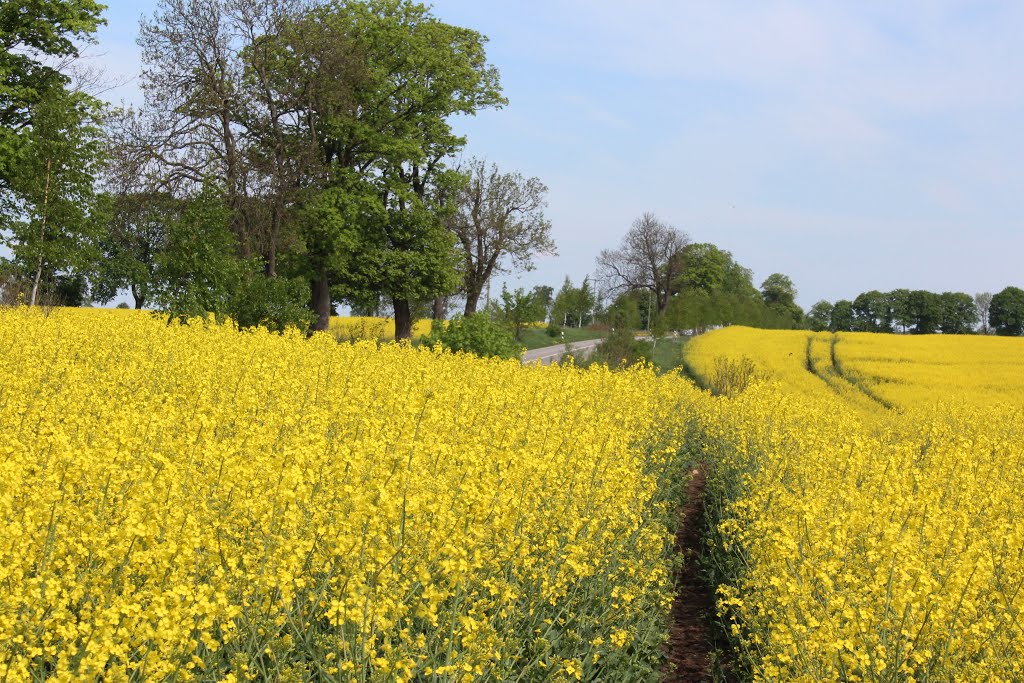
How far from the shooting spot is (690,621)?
8828 millimetres

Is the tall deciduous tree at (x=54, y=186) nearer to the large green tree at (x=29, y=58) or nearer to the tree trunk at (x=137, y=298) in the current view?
the large green tree at (x=29, y=58)

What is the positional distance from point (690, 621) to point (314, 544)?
5.52m

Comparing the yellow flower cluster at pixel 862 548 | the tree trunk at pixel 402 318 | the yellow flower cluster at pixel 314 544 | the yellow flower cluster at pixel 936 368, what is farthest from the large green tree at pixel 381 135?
the yellow flower cluster at pixel 314 544

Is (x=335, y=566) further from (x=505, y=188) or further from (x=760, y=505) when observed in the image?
(x=505, y=188)

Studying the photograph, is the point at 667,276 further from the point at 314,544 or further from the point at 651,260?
the point at 314,544

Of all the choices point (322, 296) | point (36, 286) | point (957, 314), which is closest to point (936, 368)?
point (322, 296)

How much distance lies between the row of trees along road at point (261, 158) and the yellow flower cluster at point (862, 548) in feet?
49.9

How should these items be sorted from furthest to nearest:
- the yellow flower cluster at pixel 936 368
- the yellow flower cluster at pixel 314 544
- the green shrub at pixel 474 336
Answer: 1. the yellow flower cluster at pixel 936 368
2. the green shrub at pixel 474 336
3. the yellow flower cluster at pixel 314 544

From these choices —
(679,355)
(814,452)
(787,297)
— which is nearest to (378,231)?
(679,355)

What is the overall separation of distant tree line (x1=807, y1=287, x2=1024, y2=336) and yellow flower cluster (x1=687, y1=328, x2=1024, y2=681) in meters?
103

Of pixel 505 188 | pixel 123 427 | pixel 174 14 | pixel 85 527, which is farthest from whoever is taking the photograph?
pixel 505 188

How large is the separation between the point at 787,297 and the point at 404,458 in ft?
454

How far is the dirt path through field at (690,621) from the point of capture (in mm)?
7664

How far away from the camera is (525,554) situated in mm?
5250
